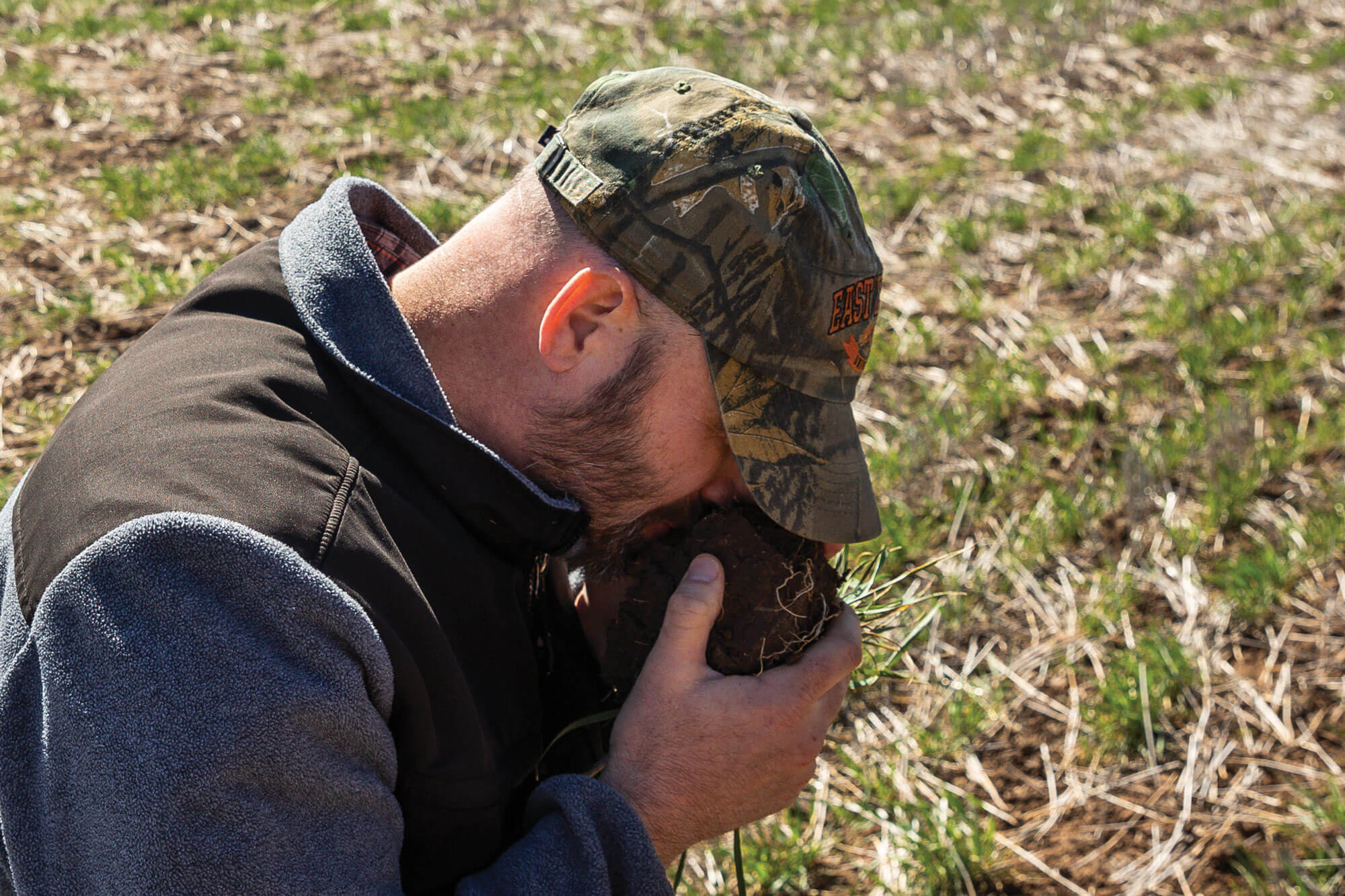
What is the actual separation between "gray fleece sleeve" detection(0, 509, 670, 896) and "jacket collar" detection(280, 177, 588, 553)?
35 centimetres

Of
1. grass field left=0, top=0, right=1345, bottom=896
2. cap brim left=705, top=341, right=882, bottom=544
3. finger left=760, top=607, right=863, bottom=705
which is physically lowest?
grass field left=0, top=0, right=1345, bottom=896

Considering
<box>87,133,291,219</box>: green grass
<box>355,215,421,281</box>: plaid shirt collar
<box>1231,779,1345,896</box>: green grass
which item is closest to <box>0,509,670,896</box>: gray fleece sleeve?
<box>355,215,421,281</box>: plaid shirt collar

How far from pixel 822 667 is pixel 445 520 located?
747 mm

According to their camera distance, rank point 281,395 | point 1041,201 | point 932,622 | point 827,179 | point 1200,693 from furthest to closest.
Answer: point 1041,201, point 932,622, point 1200,693, point 827,179, point 281,395

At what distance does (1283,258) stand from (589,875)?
4.76m

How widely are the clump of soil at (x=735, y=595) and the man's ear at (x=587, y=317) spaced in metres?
0.44

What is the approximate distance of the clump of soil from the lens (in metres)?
2.05

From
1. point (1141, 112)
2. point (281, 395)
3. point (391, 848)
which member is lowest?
point (1141, 112)

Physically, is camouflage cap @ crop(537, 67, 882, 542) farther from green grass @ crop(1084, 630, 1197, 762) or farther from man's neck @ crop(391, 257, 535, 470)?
green grass @ crop(1084, 630, 1197, 762)

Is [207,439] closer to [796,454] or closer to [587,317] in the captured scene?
[587,317]

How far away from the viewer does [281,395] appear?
1705 millimetres

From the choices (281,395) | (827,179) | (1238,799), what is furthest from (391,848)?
(1238,799)

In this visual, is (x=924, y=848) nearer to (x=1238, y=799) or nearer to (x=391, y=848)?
(x=1238, y=799)

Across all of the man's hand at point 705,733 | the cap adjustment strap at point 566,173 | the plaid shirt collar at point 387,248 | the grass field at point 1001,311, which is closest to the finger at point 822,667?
the man's hand at point 705,733
